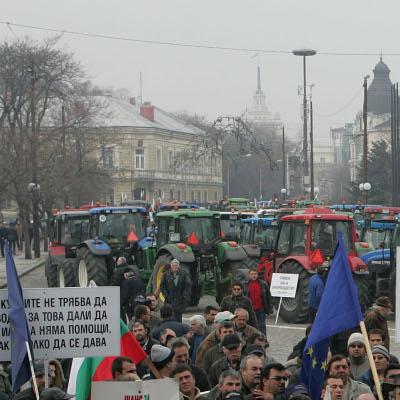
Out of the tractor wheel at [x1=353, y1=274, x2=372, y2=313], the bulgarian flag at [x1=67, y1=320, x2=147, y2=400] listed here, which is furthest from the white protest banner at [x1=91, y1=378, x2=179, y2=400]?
the tractor wheel at [x1=353, y1=274, x2=372, y2=313]

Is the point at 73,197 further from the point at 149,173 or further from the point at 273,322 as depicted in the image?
the point at 149,173

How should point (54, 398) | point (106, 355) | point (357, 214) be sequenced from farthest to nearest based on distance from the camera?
point (357, 214) < point (106, 355) < point (54, 398)

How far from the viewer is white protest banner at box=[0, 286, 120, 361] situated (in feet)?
33.6

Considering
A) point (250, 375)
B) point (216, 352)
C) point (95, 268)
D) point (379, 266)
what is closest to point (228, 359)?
point (216, 352)

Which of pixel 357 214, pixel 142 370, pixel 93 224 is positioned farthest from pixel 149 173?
pixel 142 370

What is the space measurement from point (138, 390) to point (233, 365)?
11.0 feet

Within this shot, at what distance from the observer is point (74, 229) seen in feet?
114

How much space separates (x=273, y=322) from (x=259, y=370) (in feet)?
51.4

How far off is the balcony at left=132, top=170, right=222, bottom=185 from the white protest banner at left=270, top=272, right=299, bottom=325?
88.7 metres

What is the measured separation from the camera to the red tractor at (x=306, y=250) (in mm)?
24844

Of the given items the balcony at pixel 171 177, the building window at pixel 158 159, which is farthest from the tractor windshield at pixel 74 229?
the building window at pixel 158 159

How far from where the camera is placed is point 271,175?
5281 inches

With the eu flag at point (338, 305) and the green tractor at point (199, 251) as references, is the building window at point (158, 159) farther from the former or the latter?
the eu flag at point (338, 305)

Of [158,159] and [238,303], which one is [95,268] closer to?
[238,303]
